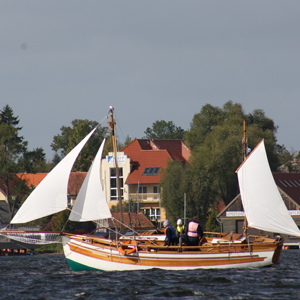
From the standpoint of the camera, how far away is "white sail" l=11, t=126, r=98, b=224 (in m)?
22.7

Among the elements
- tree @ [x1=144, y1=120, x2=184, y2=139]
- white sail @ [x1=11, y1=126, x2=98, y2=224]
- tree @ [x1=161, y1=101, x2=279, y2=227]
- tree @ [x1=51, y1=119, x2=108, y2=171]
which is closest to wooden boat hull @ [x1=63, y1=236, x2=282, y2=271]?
white sail @ [x1=11, y1=126, x2=98, y2=224]

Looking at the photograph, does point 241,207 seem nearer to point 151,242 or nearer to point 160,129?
point 151,242

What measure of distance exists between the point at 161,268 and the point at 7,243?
123 ft

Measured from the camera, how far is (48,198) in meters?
23.0

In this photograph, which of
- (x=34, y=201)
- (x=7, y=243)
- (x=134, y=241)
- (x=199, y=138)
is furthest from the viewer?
(x=199, y=138)

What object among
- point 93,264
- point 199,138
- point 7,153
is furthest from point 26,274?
point 199,138

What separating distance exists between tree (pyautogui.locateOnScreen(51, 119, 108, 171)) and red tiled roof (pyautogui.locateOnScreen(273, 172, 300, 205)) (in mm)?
36575

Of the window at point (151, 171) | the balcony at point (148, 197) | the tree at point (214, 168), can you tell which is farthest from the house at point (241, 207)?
the window at point (151, 171)

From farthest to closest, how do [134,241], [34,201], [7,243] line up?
[7,243] < [134,241] < [34,201]

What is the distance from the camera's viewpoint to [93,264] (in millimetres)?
24234

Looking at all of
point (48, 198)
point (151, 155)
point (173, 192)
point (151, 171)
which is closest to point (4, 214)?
point (151, 171)

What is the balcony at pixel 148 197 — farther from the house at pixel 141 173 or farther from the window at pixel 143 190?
the window at pixel 143 190

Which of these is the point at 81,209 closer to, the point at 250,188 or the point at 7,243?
the point at 250,188

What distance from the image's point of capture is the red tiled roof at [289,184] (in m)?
57.9
